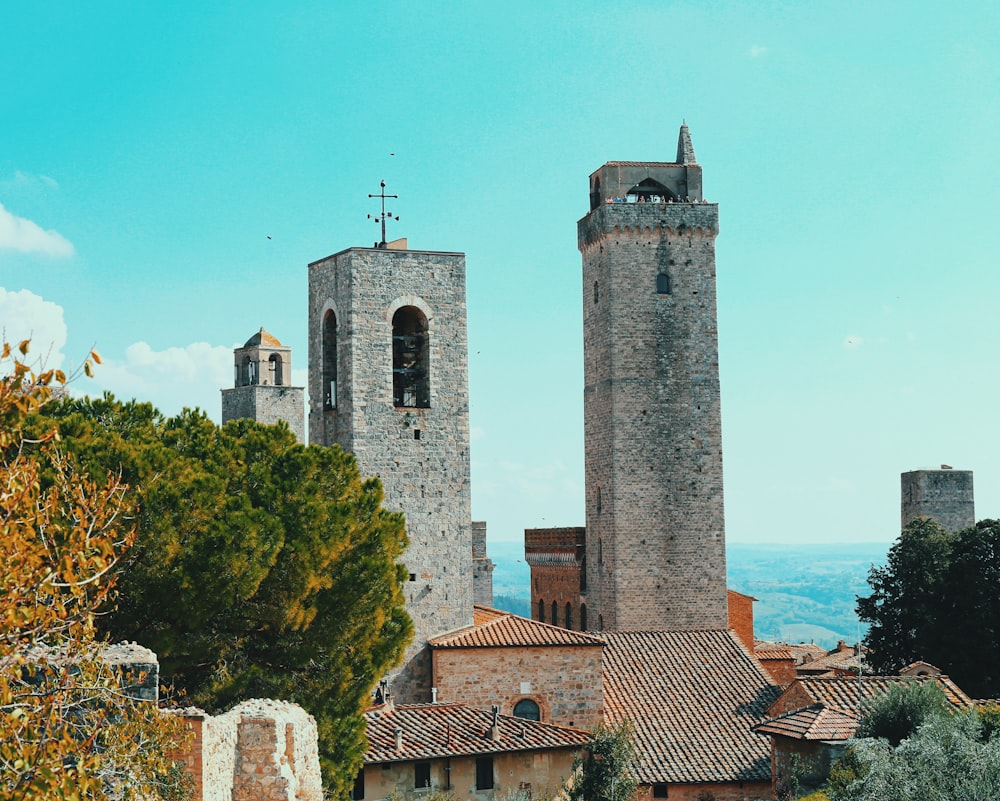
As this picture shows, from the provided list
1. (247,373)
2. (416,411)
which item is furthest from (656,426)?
(247,373)

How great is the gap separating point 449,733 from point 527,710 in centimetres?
339

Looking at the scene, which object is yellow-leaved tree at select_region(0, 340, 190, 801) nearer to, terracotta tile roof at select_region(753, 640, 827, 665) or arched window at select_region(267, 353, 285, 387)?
terracotta tile roof at select_region(753, 640, 827, 665)

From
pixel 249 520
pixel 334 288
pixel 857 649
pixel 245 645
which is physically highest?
pixel 334 288

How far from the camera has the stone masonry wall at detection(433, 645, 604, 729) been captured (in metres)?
27.0

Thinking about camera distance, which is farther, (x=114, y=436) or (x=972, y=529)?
(x=972, y=529)

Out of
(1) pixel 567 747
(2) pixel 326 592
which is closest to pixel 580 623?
(1) pixel 567 747

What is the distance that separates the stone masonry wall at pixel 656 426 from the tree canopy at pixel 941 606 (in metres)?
4.58

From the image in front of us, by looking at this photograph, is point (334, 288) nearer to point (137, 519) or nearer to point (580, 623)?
point (137, 519)

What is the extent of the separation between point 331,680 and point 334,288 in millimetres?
10800

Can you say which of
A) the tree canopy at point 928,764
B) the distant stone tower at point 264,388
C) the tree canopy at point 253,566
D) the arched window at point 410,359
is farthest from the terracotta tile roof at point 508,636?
the distant stone tower at point 264,388

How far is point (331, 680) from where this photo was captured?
19672mm

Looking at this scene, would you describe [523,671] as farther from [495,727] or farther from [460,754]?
[460,754]

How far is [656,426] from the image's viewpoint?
38.2 meters

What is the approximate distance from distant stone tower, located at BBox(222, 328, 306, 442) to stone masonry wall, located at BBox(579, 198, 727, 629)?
2162 centimetres
